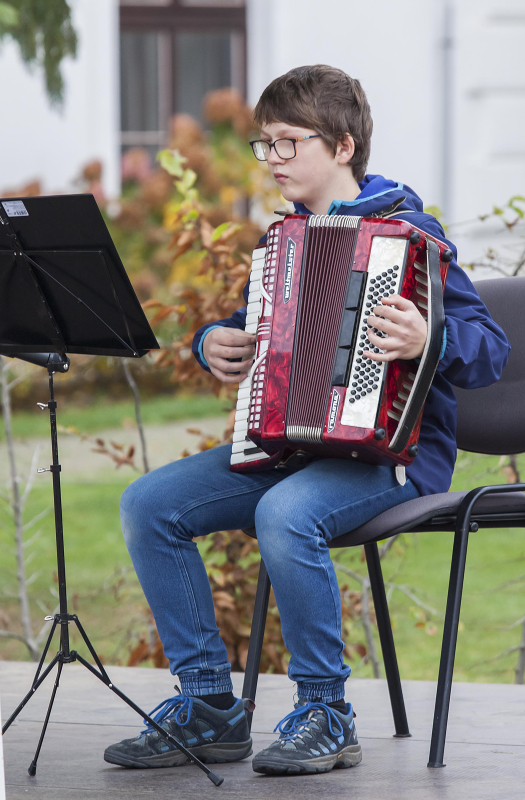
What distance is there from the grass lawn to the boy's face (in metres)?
1.29

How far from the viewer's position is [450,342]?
1.76 metres

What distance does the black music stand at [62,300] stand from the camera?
5.57ft

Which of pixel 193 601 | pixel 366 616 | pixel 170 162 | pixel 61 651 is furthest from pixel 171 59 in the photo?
pixel 61 651

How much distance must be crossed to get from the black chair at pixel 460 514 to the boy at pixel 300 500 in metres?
0.08

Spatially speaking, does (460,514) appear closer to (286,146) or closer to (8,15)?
(286,146)

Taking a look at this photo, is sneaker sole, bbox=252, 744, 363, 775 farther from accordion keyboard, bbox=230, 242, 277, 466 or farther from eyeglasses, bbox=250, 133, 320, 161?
eyeglasses, bbox=250, 133, 320, 161

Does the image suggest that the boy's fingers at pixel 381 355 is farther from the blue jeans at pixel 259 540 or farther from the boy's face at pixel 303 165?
the boy's face at pixel 303 165

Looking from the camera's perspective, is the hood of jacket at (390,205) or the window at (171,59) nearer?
the hood of jacket at (390,205)

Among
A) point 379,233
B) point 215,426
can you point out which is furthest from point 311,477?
point 215,426

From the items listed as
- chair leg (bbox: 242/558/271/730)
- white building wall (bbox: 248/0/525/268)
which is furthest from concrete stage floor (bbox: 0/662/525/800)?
white building wall (bbox: 248/0/525/268)

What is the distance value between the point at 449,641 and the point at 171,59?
6260 millimetres

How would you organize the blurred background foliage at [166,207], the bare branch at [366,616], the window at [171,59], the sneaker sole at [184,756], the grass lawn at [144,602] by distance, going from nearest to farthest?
the sneaker sole at [184,756] → the bare branch at [366,616] → the grass lawn at [144,602] → the blurred background foliage at [166,207] → the window at [171,59]

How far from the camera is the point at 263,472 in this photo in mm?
1986

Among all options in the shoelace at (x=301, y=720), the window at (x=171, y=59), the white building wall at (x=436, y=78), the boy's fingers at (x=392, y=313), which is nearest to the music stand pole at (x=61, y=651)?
the shoelace at (x=301, y=720)
